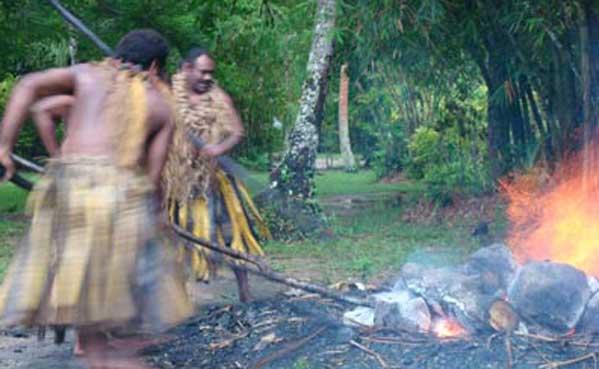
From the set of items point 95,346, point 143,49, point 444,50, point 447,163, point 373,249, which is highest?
point 444,50

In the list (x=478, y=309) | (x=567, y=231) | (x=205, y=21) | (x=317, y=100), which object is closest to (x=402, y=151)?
(x=205, y=21)

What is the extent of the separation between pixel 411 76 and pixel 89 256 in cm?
1200

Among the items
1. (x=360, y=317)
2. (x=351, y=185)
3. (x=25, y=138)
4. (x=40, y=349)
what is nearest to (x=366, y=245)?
(x=360, y=317)

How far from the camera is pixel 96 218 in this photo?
4477mm

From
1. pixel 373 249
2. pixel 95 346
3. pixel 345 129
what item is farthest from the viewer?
pixel 345 129

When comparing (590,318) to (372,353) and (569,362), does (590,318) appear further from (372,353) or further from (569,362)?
(372,353)

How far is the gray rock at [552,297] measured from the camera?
5652 millimetres

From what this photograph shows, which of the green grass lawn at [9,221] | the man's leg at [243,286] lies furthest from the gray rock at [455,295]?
the green grass lawn at [9,221]

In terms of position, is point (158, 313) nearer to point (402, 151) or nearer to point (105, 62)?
point (105, 62)

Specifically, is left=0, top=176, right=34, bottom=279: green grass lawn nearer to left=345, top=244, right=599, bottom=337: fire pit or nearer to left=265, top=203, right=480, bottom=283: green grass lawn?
left=265, top=203, right=480, bottom=283: green grass lawn

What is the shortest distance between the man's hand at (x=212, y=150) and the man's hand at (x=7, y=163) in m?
2.54

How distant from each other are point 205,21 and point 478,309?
993 centimetres

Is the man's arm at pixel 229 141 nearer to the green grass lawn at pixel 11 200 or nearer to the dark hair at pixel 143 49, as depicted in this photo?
the dark hair at pixel 143 49

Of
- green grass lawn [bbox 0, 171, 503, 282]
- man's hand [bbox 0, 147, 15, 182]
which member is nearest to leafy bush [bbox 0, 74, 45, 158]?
green grass lawn [bbox 0, 171, 503, 282]
